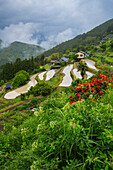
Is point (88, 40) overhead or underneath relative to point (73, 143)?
overhead

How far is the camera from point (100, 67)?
29438mm

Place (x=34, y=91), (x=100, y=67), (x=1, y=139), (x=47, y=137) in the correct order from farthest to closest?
(x=100, y=67)
(x=34, y=91)
(x=1, y=139)
(x=47, y=137)

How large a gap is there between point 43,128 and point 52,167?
1.67 ft

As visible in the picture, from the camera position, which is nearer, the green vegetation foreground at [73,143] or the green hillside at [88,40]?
the green vegetation foreground at [73,143]

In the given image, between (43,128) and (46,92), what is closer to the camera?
(43,128)

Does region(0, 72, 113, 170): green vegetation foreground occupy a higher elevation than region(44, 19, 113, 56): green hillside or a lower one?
lower

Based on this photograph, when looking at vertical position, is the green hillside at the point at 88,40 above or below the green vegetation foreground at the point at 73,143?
above

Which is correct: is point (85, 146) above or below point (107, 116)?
below

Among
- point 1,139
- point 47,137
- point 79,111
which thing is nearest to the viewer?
point 47,137

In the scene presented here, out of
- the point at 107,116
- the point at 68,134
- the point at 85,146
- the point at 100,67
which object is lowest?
the point at 85,146

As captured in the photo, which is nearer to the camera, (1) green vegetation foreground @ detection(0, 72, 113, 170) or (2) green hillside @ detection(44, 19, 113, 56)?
(1) green vegetation foreground @ detection(0, 72, 113, 170)

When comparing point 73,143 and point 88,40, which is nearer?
point 73,143

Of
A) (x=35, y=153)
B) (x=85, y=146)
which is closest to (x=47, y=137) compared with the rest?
(x=35, y=153)

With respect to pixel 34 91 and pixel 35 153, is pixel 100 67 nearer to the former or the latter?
pixel 34 91
